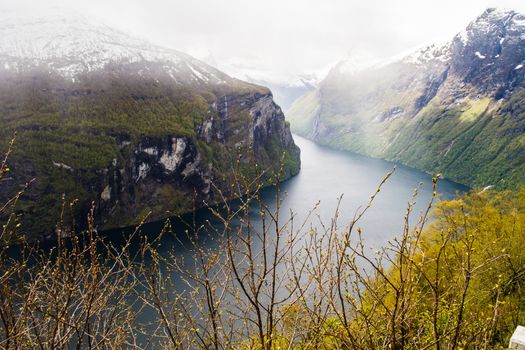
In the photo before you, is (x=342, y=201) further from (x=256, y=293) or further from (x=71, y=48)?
(x=71, y=48)

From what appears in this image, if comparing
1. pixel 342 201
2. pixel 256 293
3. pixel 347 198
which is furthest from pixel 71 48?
pixel 256 293

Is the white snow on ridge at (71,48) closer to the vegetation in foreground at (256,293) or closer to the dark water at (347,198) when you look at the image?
the dark water at (347,198)

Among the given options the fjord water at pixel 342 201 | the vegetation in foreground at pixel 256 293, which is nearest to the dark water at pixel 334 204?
the fjord water at pixel 342 201

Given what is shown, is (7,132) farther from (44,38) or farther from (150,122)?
(44,38)

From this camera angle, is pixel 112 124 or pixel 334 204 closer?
pixel 334 204

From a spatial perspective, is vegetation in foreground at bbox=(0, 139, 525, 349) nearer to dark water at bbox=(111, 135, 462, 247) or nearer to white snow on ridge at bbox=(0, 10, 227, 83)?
dark water at bbox=(111, 135, 462, 247)

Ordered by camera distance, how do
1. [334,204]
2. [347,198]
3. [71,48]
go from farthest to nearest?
1. [71,48]
2. [347,198]
3. [334,204]
